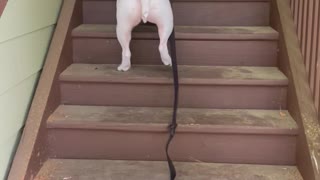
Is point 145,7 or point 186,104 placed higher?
point 145,7

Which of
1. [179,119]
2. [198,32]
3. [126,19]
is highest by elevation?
[126,19]

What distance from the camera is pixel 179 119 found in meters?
2.22

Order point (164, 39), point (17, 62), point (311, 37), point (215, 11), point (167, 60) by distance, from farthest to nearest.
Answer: point (215, 11)
point (167, 60)
point (164, 39)
point (311, 37)
point (17, 62)

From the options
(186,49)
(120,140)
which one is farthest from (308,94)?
(120,140)

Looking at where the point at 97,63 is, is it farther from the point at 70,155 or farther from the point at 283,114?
the point at 283,114

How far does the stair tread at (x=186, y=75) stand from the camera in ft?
7.63

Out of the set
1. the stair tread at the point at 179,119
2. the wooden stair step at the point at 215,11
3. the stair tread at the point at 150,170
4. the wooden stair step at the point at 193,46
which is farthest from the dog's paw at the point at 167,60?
the stair tread at the point at 150,170

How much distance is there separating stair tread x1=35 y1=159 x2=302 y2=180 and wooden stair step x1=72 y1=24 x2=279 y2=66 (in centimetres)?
63

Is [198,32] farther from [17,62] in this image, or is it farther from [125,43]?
[17,62]

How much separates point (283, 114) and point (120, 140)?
2.49 feet

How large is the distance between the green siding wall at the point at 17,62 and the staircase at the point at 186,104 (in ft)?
0.54

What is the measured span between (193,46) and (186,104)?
0.35 metres

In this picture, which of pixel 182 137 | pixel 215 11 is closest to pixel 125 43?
pixel 182 137

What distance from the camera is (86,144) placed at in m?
2.22
